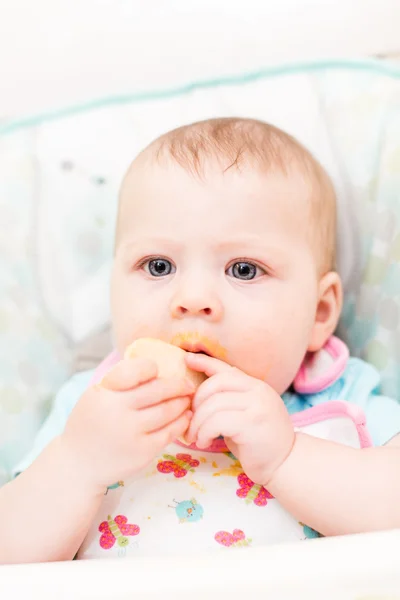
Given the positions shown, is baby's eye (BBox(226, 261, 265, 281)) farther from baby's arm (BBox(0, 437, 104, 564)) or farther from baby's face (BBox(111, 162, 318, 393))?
baby's arm (BBox(0, 437, 104, 564))

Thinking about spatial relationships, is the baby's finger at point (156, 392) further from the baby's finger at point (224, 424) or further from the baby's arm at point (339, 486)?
the baby's arm at point (339, 486)

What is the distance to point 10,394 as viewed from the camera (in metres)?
1.07

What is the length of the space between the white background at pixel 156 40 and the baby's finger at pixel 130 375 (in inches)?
28.8

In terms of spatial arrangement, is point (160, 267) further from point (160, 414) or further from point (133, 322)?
point (160, 414)

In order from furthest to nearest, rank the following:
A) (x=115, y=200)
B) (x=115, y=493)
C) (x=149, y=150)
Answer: (x=115, y=200)
(x=149, y=150)
(x=115, y=493)

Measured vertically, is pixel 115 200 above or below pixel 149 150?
below

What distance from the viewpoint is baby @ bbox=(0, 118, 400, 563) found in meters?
0.73

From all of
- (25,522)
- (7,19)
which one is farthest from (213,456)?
(7,19)

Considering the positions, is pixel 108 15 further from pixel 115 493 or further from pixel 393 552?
pixel 393 552

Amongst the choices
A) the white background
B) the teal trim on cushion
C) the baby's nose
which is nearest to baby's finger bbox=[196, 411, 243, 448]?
the baby's nose

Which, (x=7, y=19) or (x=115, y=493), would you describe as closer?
(x=115, y=493)

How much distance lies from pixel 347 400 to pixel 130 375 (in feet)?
1.28

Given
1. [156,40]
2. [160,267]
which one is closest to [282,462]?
[160,267]

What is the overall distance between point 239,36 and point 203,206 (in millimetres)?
585
